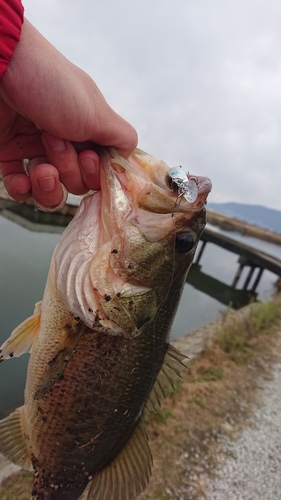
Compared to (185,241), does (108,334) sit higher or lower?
lower

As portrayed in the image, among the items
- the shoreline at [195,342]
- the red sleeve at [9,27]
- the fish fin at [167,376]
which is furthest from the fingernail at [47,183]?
the shoreline at [195,342]

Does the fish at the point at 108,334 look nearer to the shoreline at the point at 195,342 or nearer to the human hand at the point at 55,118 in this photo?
the human hand at the point at 55,118

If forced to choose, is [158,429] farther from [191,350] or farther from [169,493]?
[191,350]

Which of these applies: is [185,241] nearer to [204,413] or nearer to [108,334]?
[108,334]

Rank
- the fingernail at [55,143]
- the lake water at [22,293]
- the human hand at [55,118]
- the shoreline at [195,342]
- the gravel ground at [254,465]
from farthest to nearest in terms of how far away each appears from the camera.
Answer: the shoreline at [195,342]
the lake water at [22,293]
the gravel ground at [254,465]
the fingernail at [55,143]
the human hand at [55,118]

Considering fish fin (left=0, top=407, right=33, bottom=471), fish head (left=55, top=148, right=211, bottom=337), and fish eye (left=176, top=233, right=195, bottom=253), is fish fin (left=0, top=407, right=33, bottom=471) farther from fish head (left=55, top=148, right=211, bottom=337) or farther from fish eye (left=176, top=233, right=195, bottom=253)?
fish eye (left=176, top=233, right=195, bottom=253)

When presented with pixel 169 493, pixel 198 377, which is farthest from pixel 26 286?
pixel 169 493

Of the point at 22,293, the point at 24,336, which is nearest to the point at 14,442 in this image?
the point at 24,336
